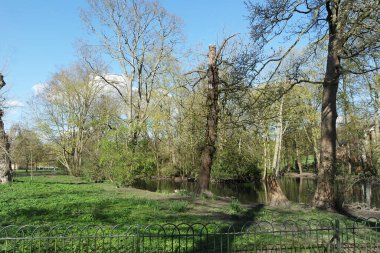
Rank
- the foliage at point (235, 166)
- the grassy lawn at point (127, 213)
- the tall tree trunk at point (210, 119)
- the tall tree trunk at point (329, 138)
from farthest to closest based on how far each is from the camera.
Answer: the foliage at point (235, 166) → the tall tree trunk at point (210, 119) → the tall tree trunk at point (329, 138) → the grassy lawn at point (127, 213)

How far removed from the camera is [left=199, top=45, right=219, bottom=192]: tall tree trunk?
1514 cm

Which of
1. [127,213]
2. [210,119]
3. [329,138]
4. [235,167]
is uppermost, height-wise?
[210,119]

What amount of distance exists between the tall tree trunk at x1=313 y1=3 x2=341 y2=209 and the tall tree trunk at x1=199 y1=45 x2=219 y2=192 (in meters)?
4.47

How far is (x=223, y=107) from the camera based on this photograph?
1538 centimetres

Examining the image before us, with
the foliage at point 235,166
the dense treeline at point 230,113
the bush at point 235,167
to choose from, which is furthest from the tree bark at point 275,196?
the bush at point 235,167

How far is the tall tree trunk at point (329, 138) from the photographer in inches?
470

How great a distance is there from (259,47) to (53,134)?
32999 millimetres

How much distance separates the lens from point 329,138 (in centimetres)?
1226

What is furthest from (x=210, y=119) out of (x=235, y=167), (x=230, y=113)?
(x=235, y=167)

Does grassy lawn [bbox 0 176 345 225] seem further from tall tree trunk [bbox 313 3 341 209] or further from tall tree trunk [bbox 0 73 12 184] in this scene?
tall tree trunk [bbox 0 73 12 184]

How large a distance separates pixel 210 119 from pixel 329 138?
4953 millimetres

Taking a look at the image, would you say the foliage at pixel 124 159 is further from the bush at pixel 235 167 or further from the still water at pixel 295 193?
the bush at pixel 235 167

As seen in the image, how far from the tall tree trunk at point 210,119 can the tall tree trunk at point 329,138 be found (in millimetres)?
4471

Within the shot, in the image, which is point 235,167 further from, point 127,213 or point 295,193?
point 127,213
